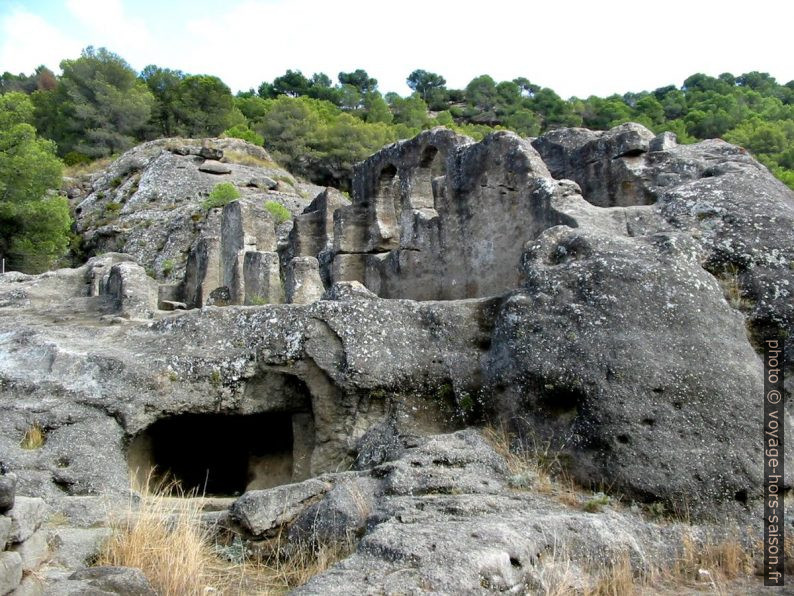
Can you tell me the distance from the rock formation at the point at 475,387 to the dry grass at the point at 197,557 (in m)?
0.24

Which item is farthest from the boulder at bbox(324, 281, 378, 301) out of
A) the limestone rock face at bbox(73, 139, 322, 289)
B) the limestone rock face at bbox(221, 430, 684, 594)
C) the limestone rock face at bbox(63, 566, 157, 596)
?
the limestone rock face at bbox(73, 139, 322, 289)

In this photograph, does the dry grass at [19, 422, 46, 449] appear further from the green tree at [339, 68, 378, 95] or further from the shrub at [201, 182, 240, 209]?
the green tree at [339, 68, 378, 95]

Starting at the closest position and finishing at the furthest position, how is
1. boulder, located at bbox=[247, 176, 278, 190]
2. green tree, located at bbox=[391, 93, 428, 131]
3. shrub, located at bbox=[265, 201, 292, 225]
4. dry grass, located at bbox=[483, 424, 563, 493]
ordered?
dry grass, located at bbox=[483, 424, 563, 493] < shrub, located at bbox=[265, 201, 292, 225] < boulder, located at bbox=[247, 176, 278, 190] < green tree, located at bbox=[391, 93, 428, 131]

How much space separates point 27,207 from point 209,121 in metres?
26.8

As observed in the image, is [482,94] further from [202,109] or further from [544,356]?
[544,356]

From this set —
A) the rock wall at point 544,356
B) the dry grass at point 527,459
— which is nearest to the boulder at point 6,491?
the rock wall at point 544,356

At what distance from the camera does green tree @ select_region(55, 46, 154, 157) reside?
51.9m

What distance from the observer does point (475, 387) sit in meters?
8.27

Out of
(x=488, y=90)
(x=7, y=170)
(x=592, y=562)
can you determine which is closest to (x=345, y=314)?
(x=592, y=562)

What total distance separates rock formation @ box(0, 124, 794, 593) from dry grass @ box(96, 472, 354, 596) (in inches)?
9.3

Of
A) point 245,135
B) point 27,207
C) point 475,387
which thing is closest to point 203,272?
point 27,207

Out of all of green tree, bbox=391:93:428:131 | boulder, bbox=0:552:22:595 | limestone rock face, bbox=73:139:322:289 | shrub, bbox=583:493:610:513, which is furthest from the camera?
green tree, bbox=391:93:428:131

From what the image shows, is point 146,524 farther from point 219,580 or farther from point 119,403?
point 119,403

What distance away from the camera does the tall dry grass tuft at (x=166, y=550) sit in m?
5.36
